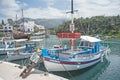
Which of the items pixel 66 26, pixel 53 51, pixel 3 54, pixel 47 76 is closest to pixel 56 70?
pixel 53 51

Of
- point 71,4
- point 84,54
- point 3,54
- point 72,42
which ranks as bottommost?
point 3,54

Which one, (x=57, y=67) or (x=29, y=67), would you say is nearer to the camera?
(x=29, y=67)

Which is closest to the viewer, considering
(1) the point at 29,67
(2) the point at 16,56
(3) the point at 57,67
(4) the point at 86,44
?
(1) the point at 29,67

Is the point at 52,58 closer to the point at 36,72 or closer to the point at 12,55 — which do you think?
the point at 36,72

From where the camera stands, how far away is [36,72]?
17.7 m

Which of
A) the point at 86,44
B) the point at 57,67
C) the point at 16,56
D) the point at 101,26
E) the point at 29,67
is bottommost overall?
the point at 16,56

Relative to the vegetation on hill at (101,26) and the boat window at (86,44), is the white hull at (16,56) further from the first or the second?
the vegetation on hill at (101,26)

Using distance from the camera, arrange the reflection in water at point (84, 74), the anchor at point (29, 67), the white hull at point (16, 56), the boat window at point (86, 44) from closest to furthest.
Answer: the anchor at point (29, 67) < the reflection in water at point (84, 74) < the boat window at point (86, 44) < the white hull at point (16, 56)

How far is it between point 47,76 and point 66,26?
119 meters

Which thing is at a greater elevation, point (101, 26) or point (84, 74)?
point (101, 26)

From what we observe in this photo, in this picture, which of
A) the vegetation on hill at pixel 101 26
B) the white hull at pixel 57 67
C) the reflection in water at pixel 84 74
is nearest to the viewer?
the white hull at pixel 57 67

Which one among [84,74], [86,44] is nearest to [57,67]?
[84,74]

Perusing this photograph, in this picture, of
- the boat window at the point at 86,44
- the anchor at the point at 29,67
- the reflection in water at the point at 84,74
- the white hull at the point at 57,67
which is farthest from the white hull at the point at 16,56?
the anchor at the point at 29,67

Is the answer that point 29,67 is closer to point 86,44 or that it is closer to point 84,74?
point 84,74
